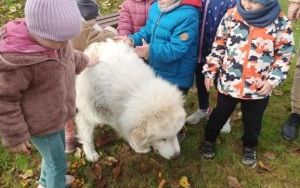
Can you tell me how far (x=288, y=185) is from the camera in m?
4.14

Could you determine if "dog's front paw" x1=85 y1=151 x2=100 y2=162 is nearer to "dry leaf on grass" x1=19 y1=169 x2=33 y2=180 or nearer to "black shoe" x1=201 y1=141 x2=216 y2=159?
"dry leaf on grass" x1=19 y1=169 x2=33 y2=180

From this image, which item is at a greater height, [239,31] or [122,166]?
[239,31]

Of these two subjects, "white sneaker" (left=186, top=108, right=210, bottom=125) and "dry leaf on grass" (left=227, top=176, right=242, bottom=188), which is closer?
"dry leaf on grass" (left=227, top=176, right=242, bottom=188)

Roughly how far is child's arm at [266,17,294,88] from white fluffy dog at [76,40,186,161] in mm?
842

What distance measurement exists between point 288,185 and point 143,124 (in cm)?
175

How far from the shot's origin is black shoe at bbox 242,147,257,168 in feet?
14.3

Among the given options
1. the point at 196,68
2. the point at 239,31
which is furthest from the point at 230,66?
the point at 196,68

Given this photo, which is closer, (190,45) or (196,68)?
(190,45)

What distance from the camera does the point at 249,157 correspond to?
4.38 m

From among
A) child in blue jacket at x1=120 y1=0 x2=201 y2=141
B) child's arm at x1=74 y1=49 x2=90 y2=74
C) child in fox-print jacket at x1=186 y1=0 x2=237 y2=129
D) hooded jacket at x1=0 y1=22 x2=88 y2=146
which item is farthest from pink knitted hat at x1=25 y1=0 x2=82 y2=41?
child in fox-print jacket at x1=186 y1=0 x2=237 y2=129

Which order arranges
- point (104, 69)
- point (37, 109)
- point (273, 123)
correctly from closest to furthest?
point (37, 109) → point (104, 69) → point (273, 123)

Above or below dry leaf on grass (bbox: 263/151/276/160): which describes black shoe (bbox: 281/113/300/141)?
above

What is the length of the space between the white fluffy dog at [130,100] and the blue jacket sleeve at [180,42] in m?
0.29

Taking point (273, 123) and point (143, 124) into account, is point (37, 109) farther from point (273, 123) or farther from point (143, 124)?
point (273, 123)
